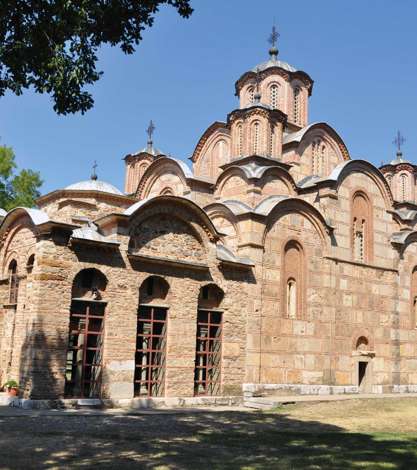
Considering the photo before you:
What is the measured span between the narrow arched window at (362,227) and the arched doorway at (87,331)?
32.5 feet

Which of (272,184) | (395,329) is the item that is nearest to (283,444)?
(272,184)

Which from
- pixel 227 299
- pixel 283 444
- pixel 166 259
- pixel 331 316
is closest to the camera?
pixel 283 444

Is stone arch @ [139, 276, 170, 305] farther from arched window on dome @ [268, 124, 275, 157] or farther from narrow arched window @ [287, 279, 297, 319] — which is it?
arched window on dome @ [268, 124, 275, 157]

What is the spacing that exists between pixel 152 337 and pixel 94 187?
30.4ft

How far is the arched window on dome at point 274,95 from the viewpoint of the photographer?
23031mm

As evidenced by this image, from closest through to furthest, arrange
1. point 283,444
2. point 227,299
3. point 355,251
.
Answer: point 283,444 → point 227,299 → point 355,251

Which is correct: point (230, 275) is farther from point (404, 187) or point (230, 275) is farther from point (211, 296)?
point (404, 187)

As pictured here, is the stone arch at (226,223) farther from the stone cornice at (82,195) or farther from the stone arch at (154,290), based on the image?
the stone cornice at (82,195)

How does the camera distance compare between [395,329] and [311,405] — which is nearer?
[311,405]

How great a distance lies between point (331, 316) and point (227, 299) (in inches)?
169

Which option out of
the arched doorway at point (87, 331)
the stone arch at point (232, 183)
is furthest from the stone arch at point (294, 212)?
the arched doorway at point (87, 331)

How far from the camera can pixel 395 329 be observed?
2091 cm

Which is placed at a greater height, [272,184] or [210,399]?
[272,184]

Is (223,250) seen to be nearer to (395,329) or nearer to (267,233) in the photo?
(267,233)
